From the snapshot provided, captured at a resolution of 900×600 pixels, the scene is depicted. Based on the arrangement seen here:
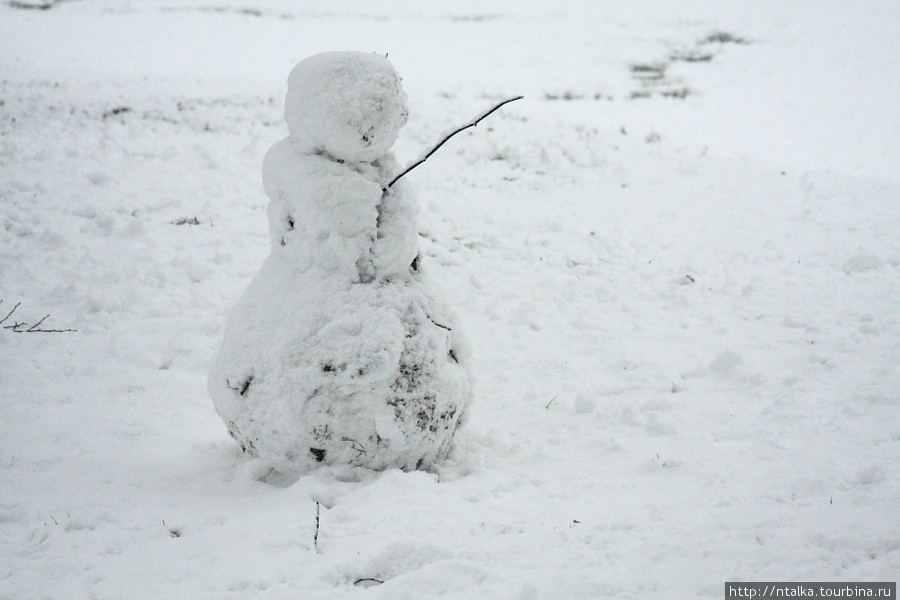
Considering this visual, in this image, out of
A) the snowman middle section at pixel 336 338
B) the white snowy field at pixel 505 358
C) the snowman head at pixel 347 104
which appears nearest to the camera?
the white snowy field at pixel 505 358

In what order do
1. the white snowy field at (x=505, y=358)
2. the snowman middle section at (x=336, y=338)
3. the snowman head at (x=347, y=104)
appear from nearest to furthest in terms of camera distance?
1. the white snowy field at (x=505, y=358)
2. the snowman head at (x=347, y=104)
3. the snowman middle section at (x=336, y=338)

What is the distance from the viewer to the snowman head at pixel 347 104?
3.34 m

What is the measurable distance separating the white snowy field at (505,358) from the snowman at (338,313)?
30 cm

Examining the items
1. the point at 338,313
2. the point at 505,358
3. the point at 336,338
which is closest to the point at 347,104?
the point at 338,313

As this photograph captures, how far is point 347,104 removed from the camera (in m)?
3.32

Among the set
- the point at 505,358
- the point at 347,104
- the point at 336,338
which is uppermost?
the point at 347,104

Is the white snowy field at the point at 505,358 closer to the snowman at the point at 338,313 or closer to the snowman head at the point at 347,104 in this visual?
the snowman at the point at 338,313

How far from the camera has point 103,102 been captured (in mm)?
11367

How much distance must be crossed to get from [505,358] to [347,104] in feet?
9.46

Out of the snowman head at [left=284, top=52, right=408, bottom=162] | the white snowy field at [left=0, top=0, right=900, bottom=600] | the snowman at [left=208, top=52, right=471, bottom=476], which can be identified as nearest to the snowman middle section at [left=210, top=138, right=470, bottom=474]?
the snowman at [left=208, top=52, right=471, bottom=476]

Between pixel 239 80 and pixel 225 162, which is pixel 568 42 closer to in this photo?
pixel 239 80

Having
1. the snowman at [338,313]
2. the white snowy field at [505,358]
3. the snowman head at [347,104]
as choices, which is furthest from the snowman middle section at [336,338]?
the white snowy field at [505,358]

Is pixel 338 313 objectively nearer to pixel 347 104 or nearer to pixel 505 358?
pixel 347 104

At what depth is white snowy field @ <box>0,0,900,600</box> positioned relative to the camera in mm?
2979
